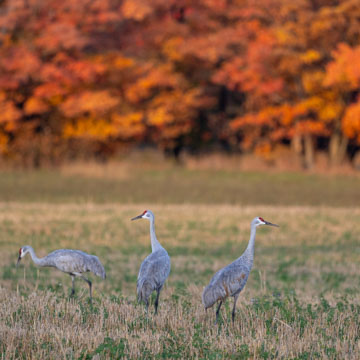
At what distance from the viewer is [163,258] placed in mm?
9180

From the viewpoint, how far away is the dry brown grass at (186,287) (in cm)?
763

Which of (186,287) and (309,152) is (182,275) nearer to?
(186,287)

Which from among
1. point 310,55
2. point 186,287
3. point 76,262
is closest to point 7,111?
point 310,55

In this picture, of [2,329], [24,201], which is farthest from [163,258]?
[24,201]

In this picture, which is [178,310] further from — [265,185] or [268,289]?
[265,185]

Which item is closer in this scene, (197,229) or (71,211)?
(197,229)

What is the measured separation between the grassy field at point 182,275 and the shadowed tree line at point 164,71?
4690mm

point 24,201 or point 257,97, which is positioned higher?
point 257,97

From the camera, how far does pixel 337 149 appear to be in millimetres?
37156

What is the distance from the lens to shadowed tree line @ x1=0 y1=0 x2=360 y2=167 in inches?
1324

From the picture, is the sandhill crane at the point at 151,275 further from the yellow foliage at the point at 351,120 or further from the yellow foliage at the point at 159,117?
the yellow foliage at the point at 159,117

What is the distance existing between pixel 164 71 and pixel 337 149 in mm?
8736

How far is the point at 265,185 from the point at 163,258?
74.2ft

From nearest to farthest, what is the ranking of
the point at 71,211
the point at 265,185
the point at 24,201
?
1. the point at 71,211
2. the point at 24,201
3. the point at 265,185
